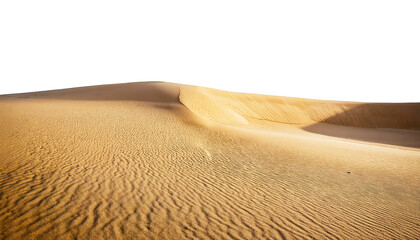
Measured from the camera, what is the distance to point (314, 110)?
3412 cm

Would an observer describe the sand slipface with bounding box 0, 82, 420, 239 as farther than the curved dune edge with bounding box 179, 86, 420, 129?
No

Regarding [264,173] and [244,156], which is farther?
[244,156]

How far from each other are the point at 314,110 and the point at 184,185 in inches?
1360

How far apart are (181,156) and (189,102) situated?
14.3m

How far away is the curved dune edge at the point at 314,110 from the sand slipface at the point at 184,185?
1661cm

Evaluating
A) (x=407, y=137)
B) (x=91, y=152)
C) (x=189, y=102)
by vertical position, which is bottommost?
(x=407, y=137)

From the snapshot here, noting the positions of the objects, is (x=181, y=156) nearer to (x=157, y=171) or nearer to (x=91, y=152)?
(x=157, y=171)

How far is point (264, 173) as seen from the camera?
7684 mm

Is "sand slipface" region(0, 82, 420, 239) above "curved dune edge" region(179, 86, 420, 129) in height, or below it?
below

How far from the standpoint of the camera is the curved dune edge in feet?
97.5

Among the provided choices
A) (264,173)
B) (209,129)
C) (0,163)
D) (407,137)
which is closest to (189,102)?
(209,129)

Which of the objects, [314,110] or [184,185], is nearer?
[184,185]

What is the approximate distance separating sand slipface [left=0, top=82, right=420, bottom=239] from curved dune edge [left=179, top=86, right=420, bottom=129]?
54.5ft

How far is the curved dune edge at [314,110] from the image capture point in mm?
29711
